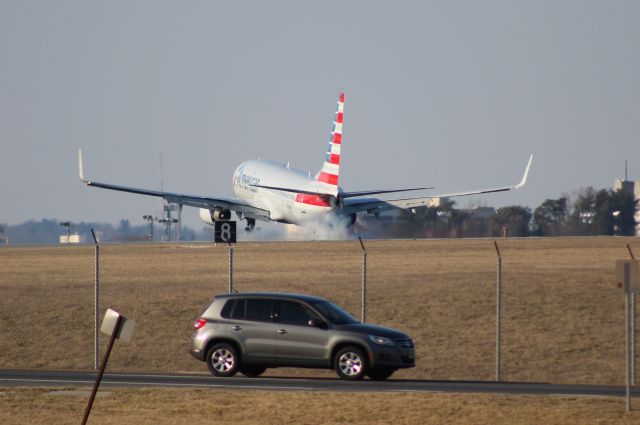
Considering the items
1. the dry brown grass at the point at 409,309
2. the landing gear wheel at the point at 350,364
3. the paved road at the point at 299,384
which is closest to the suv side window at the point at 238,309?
the paved road at the point at 299,384

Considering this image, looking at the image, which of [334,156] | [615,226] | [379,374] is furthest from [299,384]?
[615,226]

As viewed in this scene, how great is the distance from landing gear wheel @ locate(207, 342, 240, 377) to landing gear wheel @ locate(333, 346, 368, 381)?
2.25 metres

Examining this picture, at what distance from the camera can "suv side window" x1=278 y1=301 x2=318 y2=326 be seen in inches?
1101

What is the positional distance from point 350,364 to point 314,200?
46.3m

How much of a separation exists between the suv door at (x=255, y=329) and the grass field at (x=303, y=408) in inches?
153

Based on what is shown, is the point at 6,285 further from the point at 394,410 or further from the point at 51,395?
the point at 394,410

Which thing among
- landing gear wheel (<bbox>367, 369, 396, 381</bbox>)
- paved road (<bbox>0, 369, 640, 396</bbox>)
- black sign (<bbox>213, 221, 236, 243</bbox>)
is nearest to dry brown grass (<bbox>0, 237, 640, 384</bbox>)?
landing gear wheel (<bbox>367, 369, 396, 381</bbox>)

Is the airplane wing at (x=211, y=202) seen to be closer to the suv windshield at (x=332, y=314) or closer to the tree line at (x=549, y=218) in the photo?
the tree line at (x=549, y=218)

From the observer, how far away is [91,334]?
36875 mm

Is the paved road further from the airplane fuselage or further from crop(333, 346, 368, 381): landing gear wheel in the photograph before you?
the airplane fuselage

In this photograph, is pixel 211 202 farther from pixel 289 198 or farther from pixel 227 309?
pixel 227 309

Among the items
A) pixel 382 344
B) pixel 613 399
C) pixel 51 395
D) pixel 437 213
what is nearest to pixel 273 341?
pixel 382 344

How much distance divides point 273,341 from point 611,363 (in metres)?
9.57

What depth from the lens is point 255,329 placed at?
91.9 feet
